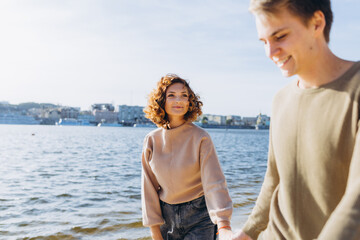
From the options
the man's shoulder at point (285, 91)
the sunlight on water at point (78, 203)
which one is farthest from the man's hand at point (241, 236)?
the sunlight on water at point (78, 203)

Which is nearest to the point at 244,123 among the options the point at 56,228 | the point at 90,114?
the point at 90,114

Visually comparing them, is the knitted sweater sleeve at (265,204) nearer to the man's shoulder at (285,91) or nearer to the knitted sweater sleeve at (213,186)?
the man's shoulder at (285,91)

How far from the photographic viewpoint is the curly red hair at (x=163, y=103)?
11.5 feet

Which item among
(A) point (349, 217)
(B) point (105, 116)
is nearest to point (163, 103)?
(A) point (349, 217)

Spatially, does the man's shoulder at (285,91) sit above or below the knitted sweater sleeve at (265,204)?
above

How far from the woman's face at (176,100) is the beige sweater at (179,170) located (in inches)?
5.7

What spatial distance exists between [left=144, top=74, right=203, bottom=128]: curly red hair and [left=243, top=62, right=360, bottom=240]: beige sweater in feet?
5.80

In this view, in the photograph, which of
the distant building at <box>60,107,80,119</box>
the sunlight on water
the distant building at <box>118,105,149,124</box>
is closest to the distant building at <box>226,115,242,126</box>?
the distant building at <box>118,105,149,124</box>

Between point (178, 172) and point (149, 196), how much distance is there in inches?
15.4

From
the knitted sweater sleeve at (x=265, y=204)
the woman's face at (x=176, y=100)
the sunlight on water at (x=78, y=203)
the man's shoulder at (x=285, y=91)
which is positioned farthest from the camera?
the sunlight on water at (x=78, y=203)

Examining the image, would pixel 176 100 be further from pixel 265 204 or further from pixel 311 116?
pixel 311 116

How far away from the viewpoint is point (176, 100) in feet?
11.3

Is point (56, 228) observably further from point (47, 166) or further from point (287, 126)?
point (47, 166)

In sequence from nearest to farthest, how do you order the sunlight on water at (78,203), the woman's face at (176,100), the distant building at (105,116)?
the woman's face at (176,100)
the sunlight on water at (78,203)
the distant building at (105,116)
